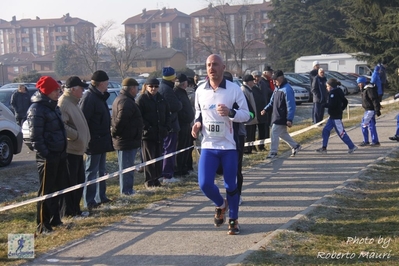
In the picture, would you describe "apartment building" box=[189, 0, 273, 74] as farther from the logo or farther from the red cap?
the logo

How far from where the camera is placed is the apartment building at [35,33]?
144m

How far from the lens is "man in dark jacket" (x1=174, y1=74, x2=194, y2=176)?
11.1 meters

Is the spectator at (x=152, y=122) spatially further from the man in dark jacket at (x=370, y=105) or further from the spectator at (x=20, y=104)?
the spectator at (x=20, y=104)

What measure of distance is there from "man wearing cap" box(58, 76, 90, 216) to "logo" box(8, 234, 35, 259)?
96 centimetres


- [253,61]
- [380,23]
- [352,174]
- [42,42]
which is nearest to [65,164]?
[352,174]

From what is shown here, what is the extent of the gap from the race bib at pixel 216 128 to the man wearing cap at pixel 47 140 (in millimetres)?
1860

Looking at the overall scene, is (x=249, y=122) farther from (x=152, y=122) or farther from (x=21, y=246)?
(x=21, y=246)

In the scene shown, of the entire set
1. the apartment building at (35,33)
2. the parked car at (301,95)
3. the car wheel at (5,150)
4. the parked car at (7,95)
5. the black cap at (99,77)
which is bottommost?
the car wheel at (5,150)

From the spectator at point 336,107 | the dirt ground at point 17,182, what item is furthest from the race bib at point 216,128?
the spectator at point 336,107

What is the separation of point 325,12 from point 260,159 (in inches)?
1815

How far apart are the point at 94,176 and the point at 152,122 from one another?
158cm

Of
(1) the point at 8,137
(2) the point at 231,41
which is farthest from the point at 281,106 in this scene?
(2) the point at 231,41

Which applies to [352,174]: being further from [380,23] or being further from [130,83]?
[380,23]

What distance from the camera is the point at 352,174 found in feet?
35.2
